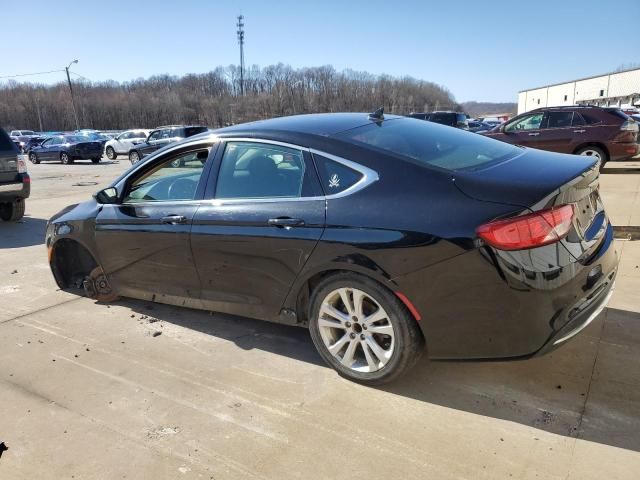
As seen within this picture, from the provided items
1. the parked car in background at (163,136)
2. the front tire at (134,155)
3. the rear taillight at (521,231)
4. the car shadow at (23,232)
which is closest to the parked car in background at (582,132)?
the rear taillight at (521,231)

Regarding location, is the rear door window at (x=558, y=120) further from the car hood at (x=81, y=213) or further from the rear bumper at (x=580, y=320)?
the car hood at (x=81, y=213)

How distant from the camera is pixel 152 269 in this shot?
406cm

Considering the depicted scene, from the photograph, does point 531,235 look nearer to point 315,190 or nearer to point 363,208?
point 363,208

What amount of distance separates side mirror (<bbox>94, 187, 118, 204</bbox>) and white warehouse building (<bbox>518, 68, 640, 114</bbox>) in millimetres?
68768

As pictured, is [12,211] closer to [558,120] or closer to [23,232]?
[23,232]

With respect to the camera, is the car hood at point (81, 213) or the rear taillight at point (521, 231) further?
the car hood at point (81, 213)

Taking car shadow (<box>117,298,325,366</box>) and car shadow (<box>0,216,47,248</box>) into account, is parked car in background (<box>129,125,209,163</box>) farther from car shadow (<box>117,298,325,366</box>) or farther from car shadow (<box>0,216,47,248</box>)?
car shadow (<box>117,298,325,366</box>)

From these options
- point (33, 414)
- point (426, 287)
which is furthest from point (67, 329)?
point (426, 287)

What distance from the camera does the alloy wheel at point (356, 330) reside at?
299 centimetres

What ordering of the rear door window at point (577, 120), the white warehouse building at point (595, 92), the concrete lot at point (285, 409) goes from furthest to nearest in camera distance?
the white warehouse building at point (595, 92)
the rear door window at point (577, 120)
the concrete lot at point (285, 409)

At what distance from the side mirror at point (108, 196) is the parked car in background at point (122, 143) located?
27.1 m

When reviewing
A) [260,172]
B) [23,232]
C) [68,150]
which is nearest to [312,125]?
[260,172]

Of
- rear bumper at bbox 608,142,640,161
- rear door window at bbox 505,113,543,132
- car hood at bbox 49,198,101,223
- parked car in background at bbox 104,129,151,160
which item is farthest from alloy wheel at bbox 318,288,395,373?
parked car in background at bbox 104,129,151,160

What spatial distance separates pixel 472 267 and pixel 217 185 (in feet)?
6.36
